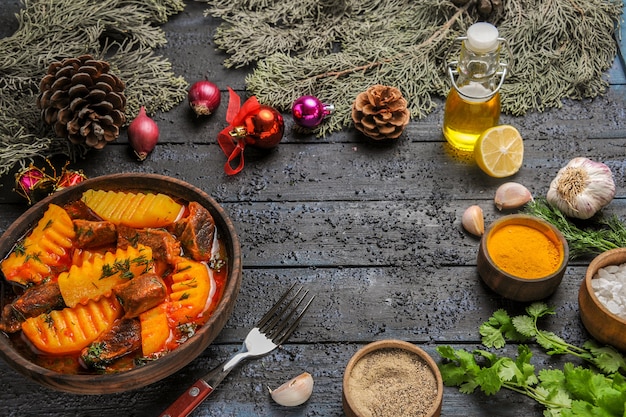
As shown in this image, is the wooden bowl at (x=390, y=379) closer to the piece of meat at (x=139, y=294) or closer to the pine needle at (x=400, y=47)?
the piece of meat at (x=139, y=294)

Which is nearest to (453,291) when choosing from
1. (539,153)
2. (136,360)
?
(539,153)

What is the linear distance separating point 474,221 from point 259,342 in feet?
2.37

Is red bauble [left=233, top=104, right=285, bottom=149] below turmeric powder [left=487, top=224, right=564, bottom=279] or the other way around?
the other way around

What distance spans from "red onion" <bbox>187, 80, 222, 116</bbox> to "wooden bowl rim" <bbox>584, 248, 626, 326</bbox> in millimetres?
1305

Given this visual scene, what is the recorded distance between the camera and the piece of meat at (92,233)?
1.89m

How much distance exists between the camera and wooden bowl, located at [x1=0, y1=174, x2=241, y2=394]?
1.60 meters

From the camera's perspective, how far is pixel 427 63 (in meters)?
2.54

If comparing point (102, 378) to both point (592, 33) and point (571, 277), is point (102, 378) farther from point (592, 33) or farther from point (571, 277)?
point (592, 33)

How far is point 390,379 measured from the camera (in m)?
1.73

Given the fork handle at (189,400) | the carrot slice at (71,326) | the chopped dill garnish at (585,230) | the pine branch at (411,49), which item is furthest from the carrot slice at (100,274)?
the chopped dill garnish at (585,230)

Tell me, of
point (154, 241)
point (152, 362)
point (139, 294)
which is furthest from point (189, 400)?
point (154, 241)

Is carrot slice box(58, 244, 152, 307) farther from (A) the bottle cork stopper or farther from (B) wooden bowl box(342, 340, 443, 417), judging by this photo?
(A) the bottle cork stopper

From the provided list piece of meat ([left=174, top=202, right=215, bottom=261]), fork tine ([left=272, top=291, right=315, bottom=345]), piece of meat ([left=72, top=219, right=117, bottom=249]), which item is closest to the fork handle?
fork tine ([left=272, top=291, right=315, bottom=345])

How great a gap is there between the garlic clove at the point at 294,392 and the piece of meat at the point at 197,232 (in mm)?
384
